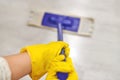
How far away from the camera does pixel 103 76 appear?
1144 mm

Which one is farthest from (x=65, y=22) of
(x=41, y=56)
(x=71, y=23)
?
(x=41, y=56)

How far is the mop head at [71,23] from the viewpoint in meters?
1.29

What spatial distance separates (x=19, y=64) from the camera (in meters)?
0.76

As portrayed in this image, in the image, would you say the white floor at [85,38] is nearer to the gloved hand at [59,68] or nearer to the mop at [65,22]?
the mop at [65,22]

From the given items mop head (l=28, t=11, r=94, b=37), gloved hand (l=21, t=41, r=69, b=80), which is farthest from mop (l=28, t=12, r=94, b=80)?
gloved hand (l=21, t=41, r=69, b=80)

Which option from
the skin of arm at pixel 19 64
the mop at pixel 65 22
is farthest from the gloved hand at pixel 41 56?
the mop at pixel 65 22

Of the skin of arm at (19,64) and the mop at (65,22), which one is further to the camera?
the mop at (65,22)

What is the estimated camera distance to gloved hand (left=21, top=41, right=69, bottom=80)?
788 millimetres

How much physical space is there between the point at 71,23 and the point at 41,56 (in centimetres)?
53

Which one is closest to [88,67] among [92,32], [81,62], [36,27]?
[81,62]

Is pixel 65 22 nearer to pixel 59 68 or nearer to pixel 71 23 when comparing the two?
pixel 71 23

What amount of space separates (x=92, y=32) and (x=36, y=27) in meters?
0.32

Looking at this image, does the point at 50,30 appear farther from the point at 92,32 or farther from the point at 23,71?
the point at 23,71

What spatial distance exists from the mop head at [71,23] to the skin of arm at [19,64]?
531 millimetres
